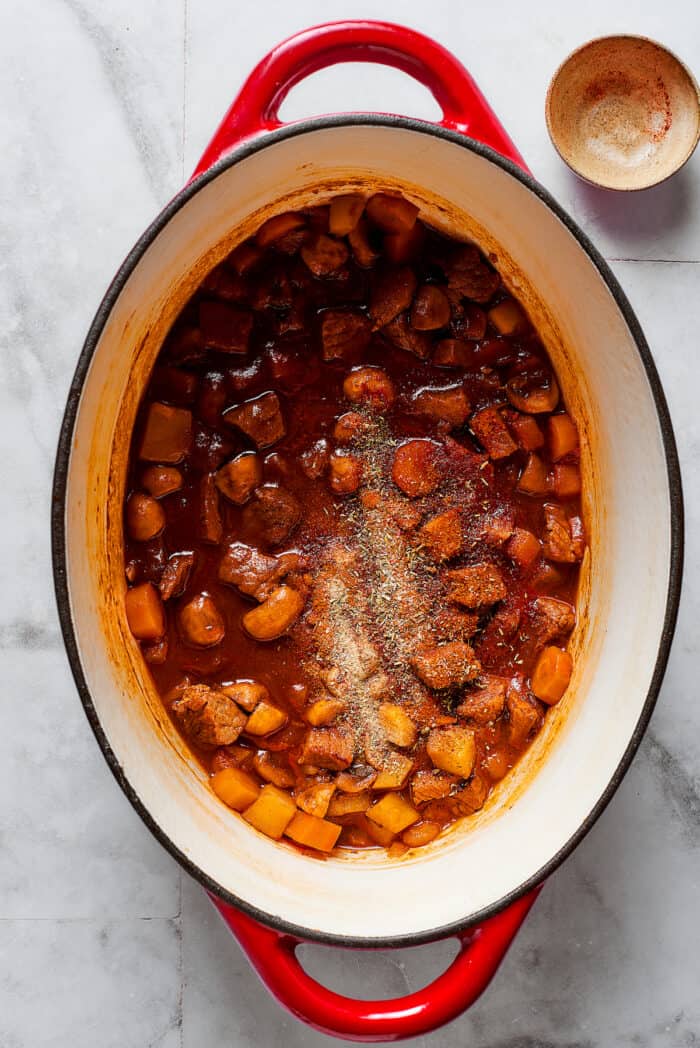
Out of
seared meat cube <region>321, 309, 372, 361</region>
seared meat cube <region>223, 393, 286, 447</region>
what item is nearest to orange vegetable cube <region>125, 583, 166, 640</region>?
seared meat cube <region>223, 393, 286, 447</region>

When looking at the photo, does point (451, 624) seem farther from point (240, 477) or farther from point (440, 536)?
point (240, 477)

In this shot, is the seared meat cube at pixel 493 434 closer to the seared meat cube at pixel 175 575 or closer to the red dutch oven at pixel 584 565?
the red dutch oven at pixel 584 565

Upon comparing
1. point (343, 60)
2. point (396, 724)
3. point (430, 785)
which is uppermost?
point (343, 60)

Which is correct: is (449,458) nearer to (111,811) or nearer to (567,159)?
(567,159)

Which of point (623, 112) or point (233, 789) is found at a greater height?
point (623, 112)

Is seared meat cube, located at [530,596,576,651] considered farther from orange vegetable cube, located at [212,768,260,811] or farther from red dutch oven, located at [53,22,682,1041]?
orange vegetable cube, located at [212,768,260,811]

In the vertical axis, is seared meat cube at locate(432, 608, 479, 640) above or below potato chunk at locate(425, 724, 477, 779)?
above

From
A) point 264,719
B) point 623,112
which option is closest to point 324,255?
point 623,112
